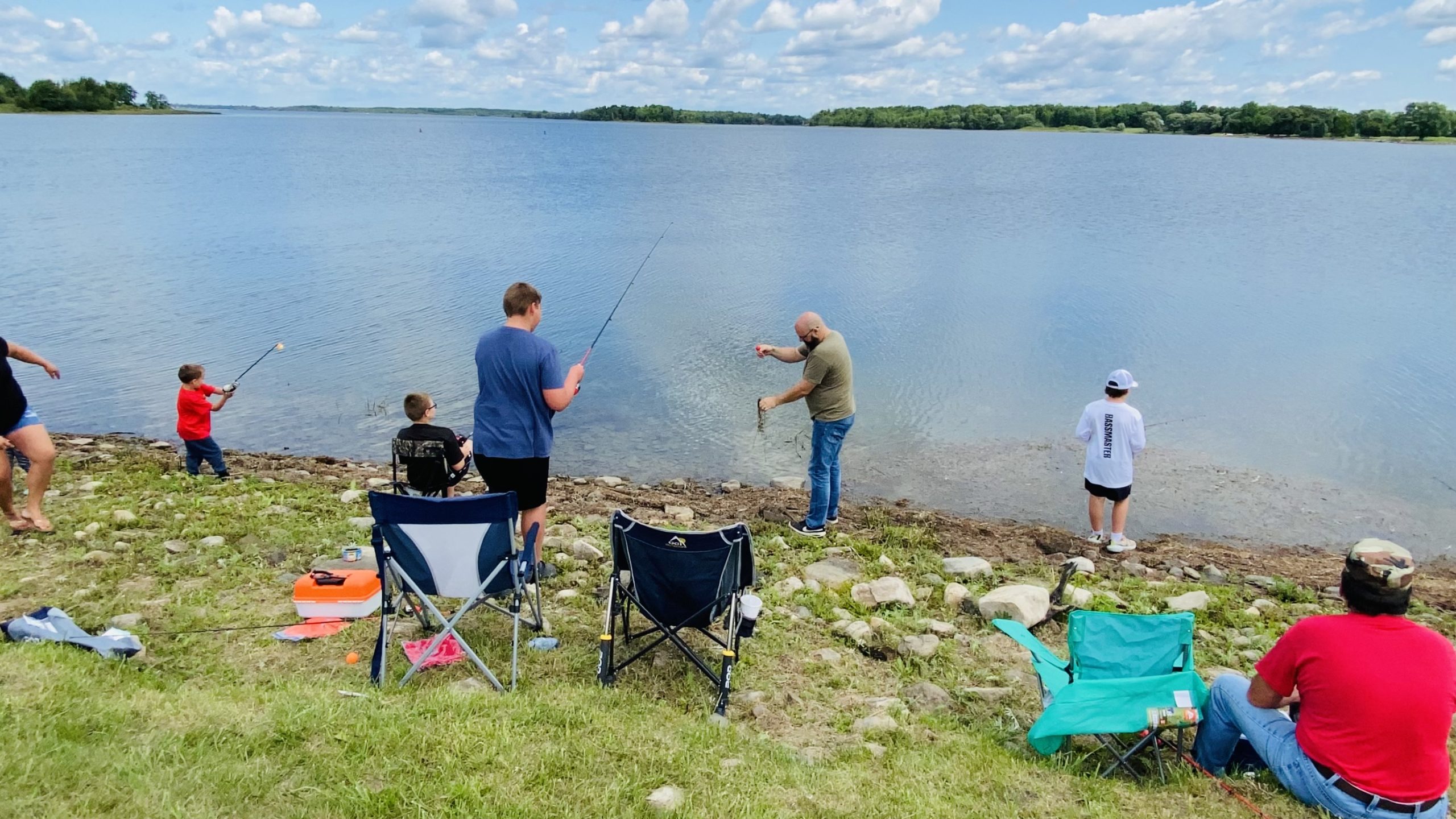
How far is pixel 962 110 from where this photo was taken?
160 m

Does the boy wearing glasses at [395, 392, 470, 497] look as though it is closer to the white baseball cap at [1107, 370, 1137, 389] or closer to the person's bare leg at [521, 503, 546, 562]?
the person's bare leg at [521, 503, 546, 562]

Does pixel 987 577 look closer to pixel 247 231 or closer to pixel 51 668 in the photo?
pixel 51 668

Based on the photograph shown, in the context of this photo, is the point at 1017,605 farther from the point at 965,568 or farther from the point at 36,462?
the point at 36,462

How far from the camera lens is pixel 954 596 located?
6.47 m

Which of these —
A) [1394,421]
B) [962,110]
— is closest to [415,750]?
[1394,421]

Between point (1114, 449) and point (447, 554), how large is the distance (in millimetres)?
6029

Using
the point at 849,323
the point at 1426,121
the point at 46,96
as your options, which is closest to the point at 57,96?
the point at 46,96

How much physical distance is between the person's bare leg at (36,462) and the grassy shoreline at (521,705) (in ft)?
0.60

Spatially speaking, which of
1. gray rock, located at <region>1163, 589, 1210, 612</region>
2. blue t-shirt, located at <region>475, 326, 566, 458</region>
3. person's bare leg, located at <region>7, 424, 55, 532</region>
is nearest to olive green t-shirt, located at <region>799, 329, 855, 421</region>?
blue t-shirt, located at <region>475, 326, 566, 458</region>

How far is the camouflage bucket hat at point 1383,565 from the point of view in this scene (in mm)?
3578

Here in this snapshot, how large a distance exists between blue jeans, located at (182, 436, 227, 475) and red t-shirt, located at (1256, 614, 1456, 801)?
9.32 meters

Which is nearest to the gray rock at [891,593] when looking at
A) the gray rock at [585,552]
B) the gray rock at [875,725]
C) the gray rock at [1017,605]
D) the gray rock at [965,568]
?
the gray rock at [1017,605]

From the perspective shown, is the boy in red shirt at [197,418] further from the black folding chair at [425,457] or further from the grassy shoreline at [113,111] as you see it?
the grassy shoreline at [113,111]

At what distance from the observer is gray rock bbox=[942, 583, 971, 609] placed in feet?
21.0
